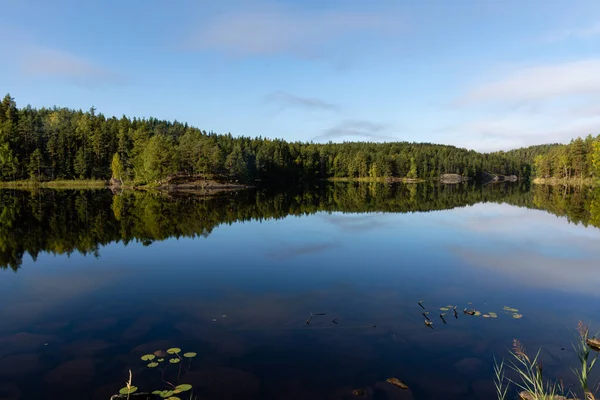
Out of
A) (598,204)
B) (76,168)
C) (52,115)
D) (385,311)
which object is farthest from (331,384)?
(52,115)

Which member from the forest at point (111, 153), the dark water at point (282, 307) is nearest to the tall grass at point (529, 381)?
the dark water at point (282, 307)

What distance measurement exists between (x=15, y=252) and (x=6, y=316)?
1296 cm

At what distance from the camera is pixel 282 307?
15141 millimetres

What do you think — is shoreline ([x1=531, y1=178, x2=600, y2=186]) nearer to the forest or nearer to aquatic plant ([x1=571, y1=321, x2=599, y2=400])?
the forest

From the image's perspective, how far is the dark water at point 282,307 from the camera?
1012cm

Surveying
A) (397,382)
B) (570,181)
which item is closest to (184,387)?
(397,382)

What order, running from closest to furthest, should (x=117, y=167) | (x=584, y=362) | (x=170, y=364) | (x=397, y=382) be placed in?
(x=584, y=362) → (x=397, y=382) → (x=170, y=364) → (x=117, y=167)

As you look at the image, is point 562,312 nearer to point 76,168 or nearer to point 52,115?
point 76,168

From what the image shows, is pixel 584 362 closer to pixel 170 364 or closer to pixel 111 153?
pixel 170 364

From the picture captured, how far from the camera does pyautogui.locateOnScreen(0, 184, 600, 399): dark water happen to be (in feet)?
33.2

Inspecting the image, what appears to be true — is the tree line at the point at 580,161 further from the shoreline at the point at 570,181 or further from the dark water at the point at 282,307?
the dark water at the point at 282,307

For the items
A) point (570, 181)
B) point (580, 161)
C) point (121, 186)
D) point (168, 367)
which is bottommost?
point (168, 367)

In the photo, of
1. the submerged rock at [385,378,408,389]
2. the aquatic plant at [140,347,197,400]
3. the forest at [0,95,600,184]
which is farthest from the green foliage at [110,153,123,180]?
the submerged rock at [385,378,408,389]

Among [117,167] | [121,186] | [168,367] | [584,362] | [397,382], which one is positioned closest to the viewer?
[584,362]
